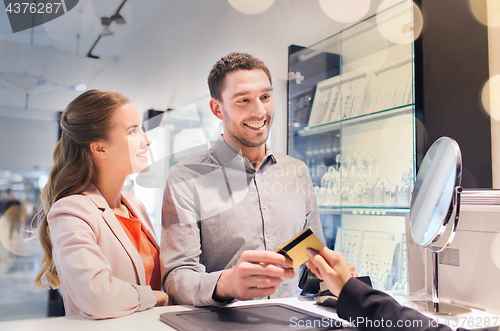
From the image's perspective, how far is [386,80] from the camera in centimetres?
248

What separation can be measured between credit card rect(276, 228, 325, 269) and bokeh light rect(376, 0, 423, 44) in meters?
1.73

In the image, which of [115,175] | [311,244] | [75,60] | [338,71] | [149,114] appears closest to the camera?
[311,244]

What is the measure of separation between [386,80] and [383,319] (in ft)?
6.60

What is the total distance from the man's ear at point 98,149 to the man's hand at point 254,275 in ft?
2.41

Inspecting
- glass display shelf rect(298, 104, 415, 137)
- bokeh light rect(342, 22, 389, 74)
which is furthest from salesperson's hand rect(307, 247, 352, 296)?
bokeh light rect(342, 22, 389, 74)

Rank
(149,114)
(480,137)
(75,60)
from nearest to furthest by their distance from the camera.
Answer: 1. (480,137)
2. (75,60)
3. (149,114)

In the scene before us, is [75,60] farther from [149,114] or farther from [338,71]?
[338,71]

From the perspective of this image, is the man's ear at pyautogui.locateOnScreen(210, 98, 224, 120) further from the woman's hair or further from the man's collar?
the woman's hair

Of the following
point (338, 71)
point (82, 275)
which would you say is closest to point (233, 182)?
point (82, 275)

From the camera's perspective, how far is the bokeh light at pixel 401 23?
2.12 m

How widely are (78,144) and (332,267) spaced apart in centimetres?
111

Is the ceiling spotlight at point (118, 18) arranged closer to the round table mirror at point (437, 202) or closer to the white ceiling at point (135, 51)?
the white ceiling at point (135, 51)

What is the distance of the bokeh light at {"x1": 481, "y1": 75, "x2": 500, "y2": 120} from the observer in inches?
82.6

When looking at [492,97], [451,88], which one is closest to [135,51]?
[451,88]
